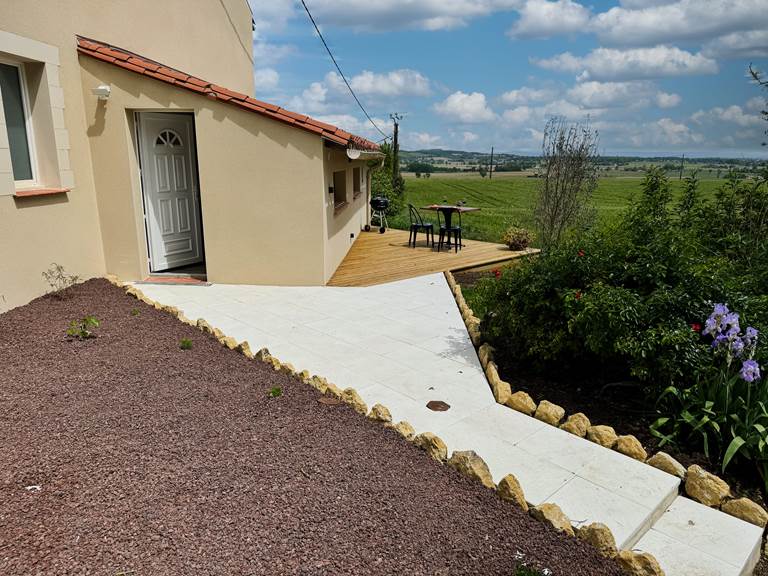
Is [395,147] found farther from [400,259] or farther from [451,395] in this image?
[451,395]

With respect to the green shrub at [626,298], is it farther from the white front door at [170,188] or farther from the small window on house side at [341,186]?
the small window on house side at [341,186]

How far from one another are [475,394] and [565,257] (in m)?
1.57

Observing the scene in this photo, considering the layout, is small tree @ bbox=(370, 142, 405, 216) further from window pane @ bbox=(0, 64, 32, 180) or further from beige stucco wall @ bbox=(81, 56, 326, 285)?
window pane @ bbox=(0, 64, 32, 180)

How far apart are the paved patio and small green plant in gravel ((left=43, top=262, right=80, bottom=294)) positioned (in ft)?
3.70

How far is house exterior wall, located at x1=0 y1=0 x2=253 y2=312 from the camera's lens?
6.10 m

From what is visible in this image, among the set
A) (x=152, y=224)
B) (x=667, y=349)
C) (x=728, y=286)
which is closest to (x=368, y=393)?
(x=667, y=349)

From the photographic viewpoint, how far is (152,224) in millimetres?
8508

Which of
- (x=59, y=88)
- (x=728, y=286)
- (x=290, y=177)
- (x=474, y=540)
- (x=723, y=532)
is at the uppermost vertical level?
(x=59, y=88)

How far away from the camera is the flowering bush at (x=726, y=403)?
3.39m

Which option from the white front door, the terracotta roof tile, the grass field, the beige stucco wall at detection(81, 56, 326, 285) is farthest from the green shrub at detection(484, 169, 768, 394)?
the grass field

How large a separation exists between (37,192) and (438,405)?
564 cm

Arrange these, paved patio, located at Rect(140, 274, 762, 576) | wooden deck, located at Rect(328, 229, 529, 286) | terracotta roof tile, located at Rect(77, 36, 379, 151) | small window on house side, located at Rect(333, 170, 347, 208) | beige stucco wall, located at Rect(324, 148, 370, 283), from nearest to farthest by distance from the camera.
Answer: paved patio, located at Rect(140, 274, 762, 576) → terracotta roof tile, located at Rect(77, 36, 379, 151) → beige stucco wall, located at Rect(324, 148, 370, 283) → wooden deck, located at Rect(328, 229, 529, 286) → small window on house side, located at Rect(333, 170, 347, 208)

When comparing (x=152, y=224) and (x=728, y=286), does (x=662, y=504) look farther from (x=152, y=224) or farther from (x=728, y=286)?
(x=152, y=224)

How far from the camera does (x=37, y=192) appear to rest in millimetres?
6469
